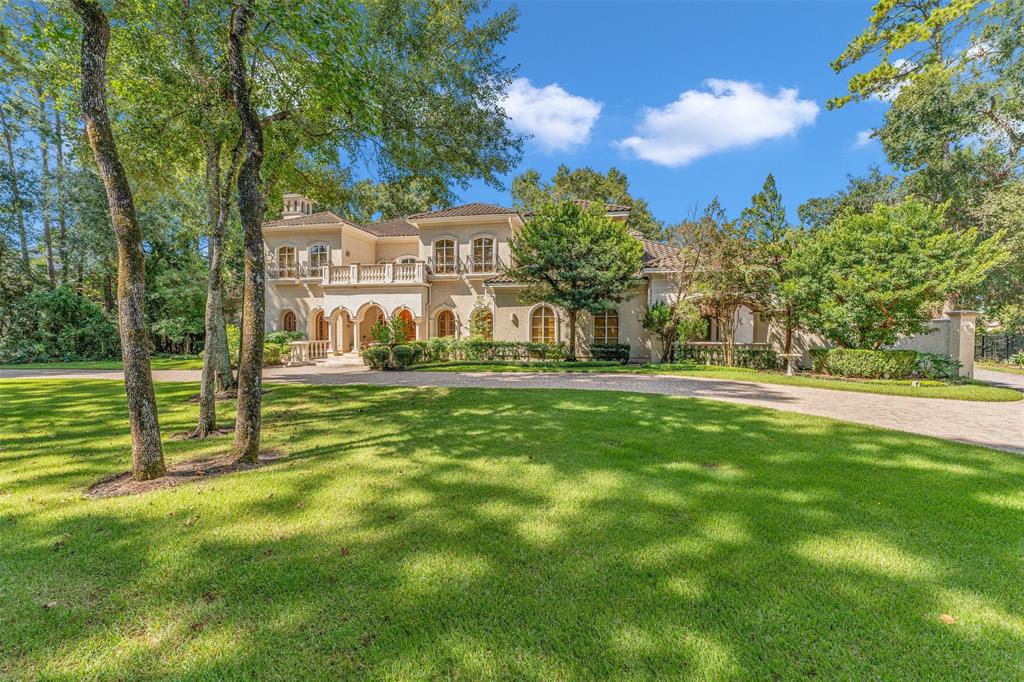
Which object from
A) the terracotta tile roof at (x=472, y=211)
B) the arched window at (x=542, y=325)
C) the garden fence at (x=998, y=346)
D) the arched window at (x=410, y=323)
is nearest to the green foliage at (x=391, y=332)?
the arched window at (x=410, y=323)

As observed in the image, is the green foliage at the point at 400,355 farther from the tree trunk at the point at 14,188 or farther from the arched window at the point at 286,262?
the tree trunk at the point at 14,188

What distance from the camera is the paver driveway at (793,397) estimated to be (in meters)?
7.66

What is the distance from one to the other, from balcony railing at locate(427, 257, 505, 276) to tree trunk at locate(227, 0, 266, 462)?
17.6m

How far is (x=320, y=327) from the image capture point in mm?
25547

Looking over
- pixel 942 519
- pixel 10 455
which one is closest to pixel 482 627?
pixel 942 519

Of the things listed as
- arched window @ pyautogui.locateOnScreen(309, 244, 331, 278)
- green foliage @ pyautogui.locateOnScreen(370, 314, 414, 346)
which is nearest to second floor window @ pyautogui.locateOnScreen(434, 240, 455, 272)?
green foliage @ pyautogui.locateOnScreen(370, 314, 414, 346)

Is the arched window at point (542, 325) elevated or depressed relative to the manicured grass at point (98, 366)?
elevated

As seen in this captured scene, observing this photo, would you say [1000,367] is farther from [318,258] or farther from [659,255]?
[318,258]

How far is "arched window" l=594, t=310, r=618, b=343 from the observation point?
22.0 m

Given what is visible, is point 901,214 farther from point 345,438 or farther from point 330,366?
point 330,366

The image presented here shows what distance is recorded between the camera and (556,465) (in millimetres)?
5402

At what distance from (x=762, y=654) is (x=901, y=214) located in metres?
17.6

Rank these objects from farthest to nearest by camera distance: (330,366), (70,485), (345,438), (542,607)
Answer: (330,366), (345,438), (70,485), (542,607)

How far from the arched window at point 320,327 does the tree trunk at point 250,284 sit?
68.0ft
